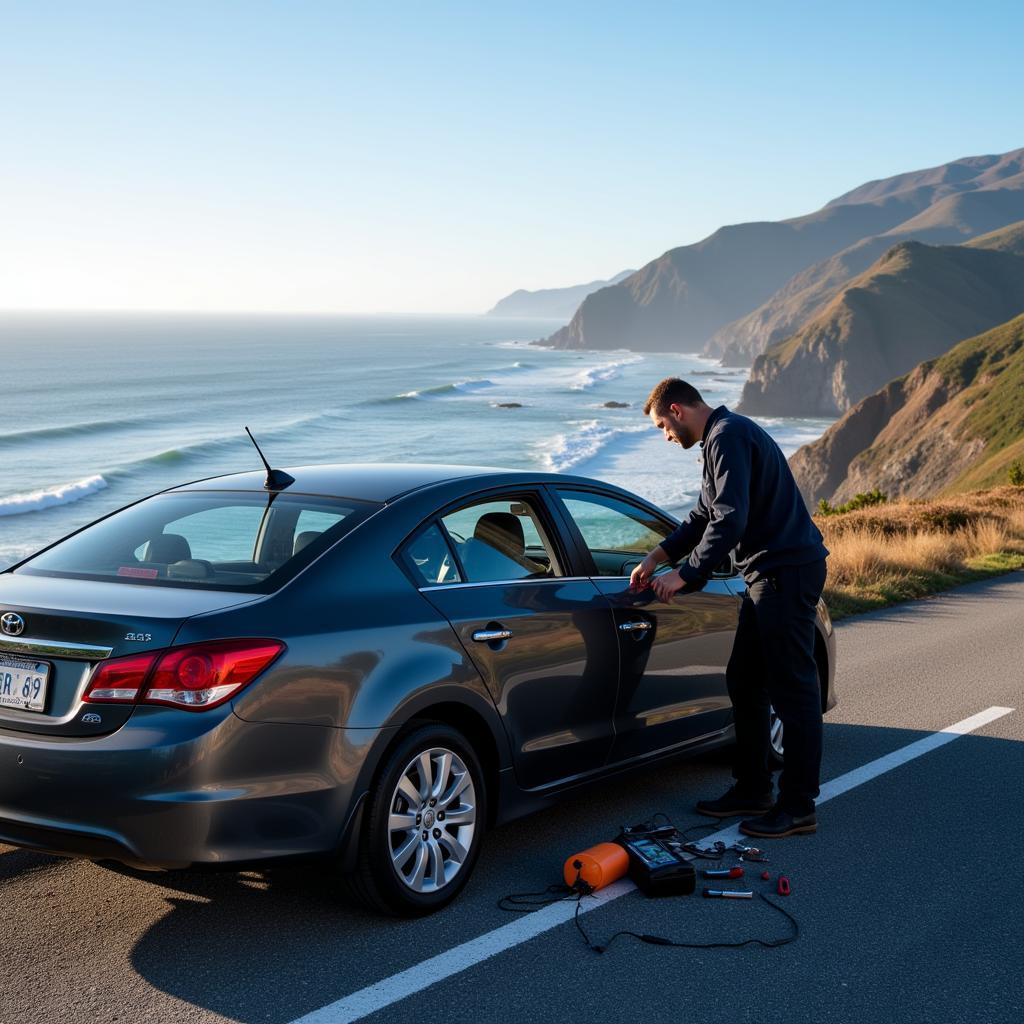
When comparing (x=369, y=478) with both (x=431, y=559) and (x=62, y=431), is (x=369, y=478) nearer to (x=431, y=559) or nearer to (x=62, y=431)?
(x=431, y=559)

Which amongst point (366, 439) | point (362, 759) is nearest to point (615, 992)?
point (362, 759)

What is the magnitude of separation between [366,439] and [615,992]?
64.5 meters

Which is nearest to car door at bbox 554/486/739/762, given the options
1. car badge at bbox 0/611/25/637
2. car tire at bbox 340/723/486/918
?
car tire at bbox 340/723/486/918

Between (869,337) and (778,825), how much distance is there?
14028 centimetres

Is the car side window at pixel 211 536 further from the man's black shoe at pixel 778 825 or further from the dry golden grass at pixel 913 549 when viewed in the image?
the dry golden grass at pixel 913 549

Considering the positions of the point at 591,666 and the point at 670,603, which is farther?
the point at 670,603

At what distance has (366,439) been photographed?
222 ft

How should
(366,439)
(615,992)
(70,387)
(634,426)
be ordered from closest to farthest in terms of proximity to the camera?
1. (615,992)
2. (366,439)
3. (634,426)
4. (70,387)

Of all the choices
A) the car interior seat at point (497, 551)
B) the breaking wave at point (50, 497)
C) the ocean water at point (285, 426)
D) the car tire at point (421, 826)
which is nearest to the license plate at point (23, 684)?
the car tire at point (421, 826)

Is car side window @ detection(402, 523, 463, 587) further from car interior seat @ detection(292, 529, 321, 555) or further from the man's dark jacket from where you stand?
the man's dark jacket

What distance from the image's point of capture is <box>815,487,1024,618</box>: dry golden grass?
534 inches

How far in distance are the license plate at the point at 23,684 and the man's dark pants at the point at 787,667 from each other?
115 inches

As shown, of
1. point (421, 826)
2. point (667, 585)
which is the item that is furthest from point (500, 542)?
point (421, 826)

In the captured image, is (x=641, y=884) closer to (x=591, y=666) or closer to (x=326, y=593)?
(x=591, y=666)
